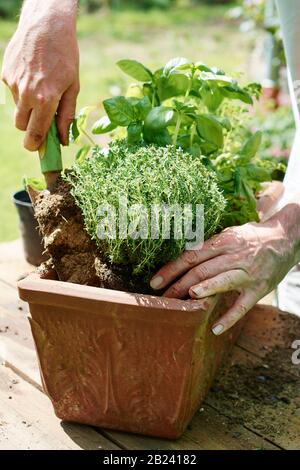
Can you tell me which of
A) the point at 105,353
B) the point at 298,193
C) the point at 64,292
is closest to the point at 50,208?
the point at 64,292

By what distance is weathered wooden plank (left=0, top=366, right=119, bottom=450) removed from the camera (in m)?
1.34

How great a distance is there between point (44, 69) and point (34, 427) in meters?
0.73

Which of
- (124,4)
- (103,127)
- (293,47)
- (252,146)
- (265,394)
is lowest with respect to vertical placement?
(265,394)

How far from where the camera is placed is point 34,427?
1392 millimetres

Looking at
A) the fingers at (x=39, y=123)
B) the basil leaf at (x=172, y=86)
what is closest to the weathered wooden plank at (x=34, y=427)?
the fingers at (x=39, y=123)

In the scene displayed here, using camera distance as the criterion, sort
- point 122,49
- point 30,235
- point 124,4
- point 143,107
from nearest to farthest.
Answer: point 143,107
point 30,235
point 122,49
point 124,4

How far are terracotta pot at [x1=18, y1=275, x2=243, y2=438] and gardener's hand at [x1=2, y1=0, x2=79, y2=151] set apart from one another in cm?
36

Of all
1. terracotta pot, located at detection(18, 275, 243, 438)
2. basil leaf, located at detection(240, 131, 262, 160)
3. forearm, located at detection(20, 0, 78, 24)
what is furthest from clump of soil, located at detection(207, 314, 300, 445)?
forearm, located at detection(20, 0, 78, 24)

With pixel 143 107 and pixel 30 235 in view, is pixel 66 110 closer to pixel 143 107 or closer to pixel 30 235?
pixel 143 107

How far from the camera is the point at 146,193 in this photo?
1294 millimetres

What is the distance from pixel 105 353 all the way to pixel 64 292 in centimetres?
15

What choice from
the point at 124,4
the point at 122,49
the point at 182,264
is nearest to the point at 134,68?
the point at 182,264

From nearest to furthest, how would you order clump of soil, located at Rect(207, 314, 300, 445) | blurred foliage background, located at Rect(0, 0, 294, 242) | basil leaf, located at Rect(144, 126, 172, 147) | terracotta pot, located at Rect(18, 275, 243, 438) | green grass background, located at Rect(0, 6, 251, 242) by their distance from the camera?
1. terracotta pot, located at Rect(18, 275, 243, 438)
2. clump of soil, located at Rect(207, 314, 300, 445)
3. basil leaf, located at Rect(144, 126, 172, 147)
4. blurred foliage background, located at Rect(0, 0, 294, 242)
5. green grass background, located at Rect(0, 6, 251, 242)

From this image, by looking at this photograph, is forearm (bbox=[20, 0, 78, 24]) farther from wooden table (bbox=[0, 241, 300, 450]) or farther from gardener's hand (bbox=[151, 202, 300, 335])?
wooden table (bbox=[0, 241, 300, 450])
